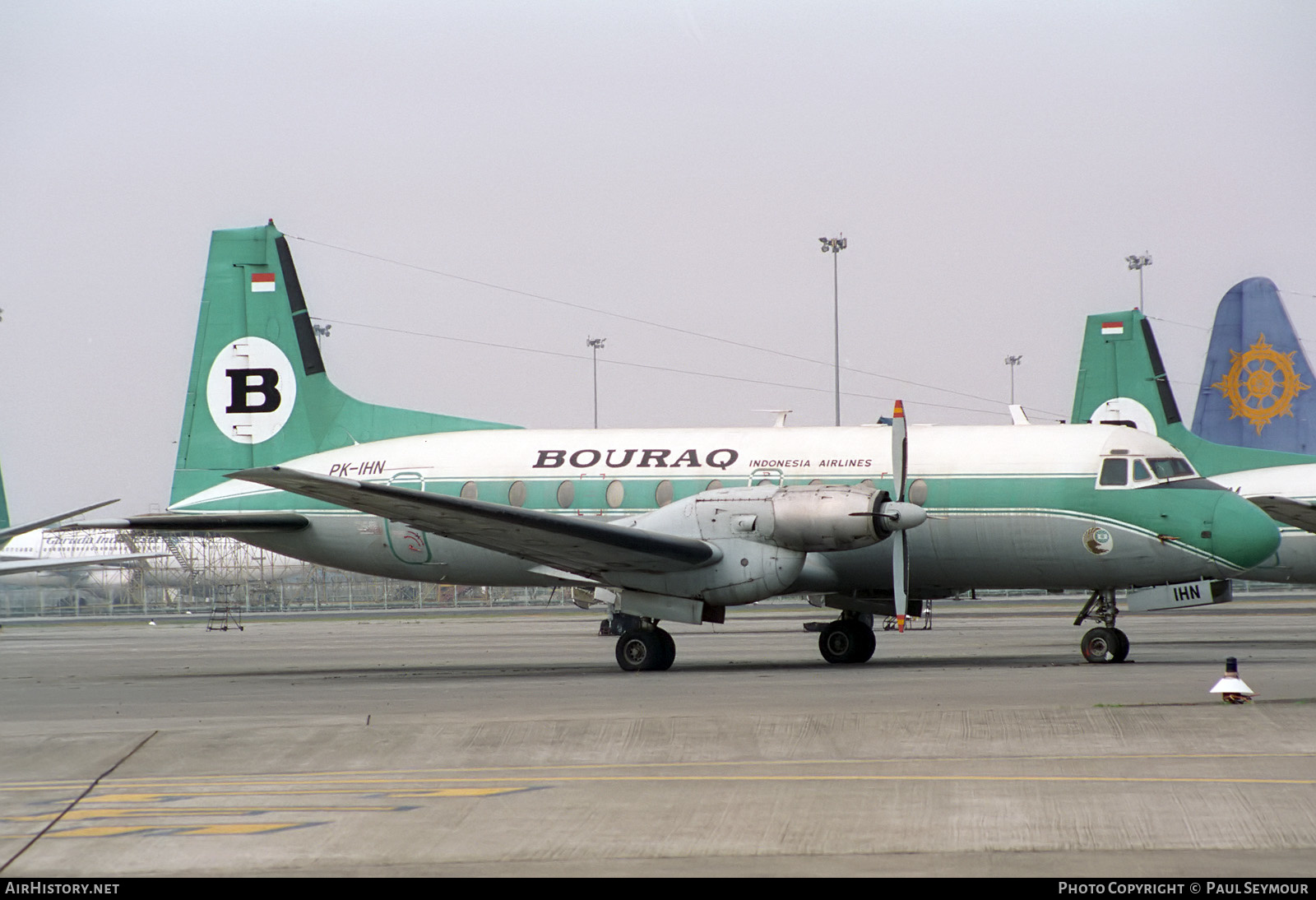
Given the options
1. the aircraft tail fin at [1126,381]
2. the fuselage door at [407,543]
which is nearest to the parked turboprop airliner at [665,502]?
the fuselage door at [407,543]

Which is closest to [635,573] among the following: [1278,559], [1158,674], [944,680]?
[944,680]

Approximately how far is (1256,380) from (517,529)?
76.8ft

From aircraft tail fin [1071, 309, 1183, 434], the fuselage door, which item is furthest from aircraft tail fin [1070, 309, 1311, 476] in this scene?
the fuselage door

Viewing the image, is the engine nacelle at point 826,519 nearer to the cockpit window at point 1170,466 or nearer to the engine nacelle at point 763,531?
the engine nacelle at point 763,531

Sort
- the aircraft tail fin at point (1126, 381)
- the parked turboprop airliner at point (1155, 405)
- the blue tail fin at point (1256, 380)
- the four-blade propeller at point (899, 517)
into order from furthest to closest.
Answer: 1. the blue tail fin at point (1256, 380)
2. the aircraft tail fin at point (1126, 381)
3. the parked turboprop airliner at point (1155, 405)
4. the four-blade propeller at point (899, 517)

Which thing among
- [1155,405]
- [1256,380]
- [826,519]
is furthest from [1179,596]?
[1256,380]

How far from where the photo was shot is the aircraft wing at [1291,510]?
2286cm

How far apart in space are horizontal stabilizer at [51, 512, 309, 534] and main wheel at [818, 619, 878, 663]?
8728 millimetres

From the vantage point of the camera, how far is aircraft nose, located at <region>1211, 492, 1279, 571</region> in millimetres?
18469

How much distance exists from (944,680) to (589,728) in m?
6.25

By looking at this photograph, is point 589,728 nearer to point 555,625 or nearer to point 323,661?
point 323,661

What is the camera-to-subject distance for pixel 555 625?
4006 centimetres

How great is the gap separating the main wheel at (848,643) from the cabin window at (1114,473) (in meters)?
4.26

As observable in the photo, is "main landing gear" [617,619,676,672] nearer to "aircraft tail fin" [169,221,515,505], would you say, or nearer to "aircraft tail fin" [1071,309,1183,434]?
"aircraft tail fin" [169,221,515,505]
